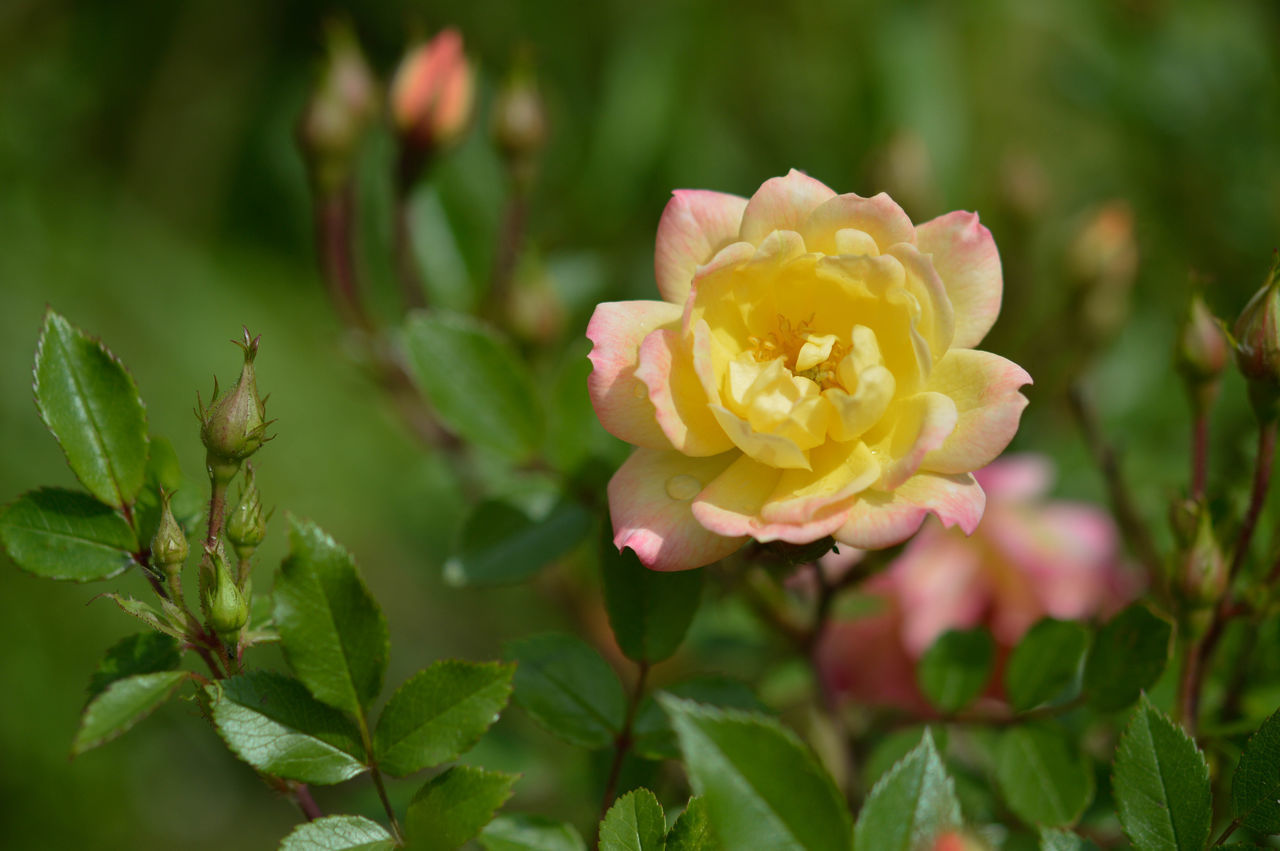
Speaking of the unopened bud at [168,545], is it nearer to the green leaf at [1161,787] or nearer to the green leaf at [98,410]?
the green leaf at [98,410]

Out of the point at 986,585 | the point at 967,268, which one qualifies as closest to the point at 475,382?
the point at 967,268

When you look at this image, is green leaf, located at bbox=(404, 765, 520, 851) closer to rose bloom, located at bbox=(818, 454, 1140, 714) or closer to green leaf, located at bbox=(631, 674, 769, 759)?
green leaf, located at bbox=(631, 674, 769, 759)

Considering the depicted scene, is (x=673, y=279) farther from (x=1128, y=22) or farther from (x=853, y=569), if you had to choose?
(x=1128, y=22)

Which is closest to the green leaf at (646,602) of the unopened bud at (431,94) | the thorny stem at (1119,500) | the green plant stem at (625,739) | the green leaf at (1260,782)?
the green plant stem at (625,739)

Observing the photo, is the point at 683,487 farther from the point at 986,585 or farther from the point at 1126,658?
the point at 986,585

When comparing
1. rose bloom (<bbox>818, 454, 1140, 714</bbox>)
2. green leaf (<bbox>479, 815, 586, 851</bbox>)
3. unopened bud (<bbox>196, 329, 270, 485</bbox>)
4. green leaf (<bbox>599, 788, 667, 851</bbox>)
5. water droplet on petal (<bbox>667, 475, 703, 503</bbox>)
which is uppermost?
unopened bud (<bbox>196, 329, 270, 485</bbox>)

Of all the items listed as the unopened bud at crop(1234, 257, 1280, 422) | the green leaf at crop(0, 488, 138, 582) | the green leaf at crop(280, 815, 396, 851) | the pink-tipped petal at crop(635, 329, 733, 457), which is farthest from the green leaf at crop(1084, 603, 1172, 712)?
the green leaf at crop(0, 488, 138, 582)
